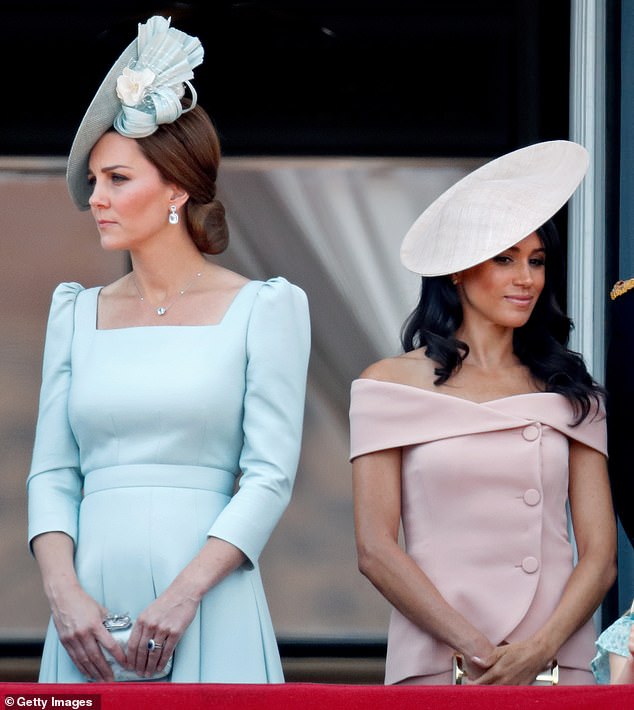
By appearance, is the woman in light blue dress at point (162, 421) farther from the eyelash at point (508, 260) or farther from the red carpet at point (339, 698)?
the red carpet at point (339, 698)

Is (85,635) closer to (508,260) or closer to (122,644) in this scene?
(122,644)

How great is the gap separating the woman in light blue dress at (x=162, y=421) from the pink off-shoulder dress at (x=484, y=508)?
25 centimetres

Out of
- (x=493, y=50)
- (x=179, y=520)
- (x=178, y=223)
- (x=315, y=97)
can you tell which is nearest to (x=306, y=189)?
(x=315, y=97)

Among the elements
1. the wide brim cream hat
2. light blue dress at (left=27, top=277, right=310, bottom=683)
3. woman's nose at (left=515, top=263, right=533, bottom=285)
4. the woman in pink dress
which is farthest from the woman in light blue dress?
woman's nose at (left=515, top=263, right=533, bottom=285)

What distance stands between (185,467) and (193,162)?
60 centimetres

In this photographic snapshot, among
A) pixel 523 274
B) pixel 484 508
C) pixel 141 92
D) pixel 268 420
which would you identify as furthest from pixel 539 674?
pixel 141 92

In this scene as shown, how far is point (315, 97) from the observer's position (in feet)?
16.0

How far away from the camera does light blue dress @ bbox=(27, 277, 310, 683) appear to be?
2.96 metres

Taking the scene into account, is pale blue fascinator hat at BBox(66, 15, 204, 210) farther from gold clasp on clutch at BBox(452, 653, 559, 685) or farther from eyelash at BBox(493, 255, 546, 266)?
gold clasp on clutch at BBox(452, 653, 559, 685)

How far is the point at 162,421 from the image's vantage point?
2992 mm

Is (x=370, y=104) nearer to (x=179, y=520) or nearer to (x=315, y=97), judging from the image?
(x=315, y=97)

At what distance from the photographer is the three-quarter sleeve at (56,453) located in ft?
9.92

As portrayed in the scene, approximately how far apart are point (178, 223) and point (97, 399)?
40 centimetres
